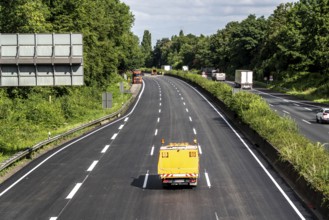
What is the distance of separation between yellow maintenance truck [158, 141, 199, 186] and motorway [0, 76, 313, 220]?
51 cm

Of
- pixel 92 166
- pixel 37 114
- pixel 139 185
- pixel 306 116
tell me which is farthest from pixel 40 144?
pixel 306 116

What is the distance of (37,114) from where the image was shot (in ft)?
148

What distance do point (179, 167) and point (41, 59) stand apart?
38.3 feet

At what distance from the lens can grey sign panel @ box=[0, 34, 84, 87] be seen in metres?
26.2

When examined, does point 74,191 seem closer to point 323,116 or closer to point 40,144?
point 40,144

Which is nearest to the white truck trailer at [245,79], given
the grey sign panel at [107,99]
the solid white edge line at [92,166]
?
the grey sign panel at [107,99]

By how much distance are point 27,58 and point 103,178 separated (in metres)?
8.94

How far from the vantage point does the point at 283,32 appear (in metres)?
97.6

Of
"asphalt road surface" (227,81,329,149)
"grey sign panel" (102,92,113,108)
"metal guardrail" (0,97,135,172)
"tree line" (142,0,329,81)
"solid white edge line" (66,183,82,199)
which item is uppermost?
"tree line" (142,0,329,81)

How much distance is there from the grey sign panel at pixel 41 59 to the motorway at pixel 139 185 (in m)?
5.10

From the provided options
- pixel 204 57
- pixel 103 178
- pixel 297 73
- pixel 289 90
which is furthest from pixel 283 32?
pixel 103 178

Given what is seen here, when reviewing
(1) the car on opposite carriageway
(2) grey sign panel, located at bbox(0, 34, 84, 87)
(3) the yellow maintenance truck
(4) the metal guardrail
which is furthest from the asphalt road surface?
(4) the metal guardrail

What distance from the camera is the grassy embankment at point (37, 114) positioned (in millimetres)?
35781

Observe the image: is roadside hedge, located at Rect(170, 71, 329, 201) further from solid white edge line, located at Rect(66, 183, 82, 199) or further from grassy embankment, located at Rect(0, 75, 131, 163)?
grassy embankment, located at Rect(0, 75, 131, 163)
